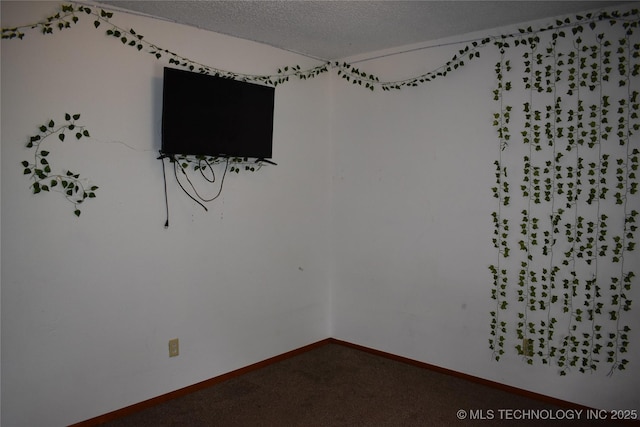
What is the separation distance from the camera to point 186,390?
10.3 ft

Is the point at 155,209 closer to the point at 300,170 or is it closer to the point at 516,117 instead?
the point at 300,170

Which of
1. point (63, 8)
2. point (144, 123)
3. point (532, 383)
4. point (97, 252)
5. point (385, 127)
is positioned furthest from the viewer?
→ point (385, 127)

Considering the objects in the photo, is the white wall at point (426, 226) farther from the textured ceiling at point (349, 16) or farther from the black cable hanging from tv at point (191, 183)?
the black cable hanging from tv at point (191, 183)

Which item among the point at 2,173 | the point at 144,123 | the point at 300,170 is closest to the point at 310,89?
the point at 300,170

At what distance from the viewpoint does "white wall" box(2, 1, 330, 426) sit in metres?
2.44

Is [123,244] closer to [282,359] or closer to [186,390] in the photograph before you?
[186,390]

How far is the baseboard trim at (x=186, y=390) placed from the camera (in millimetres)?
2744

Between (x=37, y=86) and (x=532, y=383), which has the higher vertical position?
(x=37, y=86)

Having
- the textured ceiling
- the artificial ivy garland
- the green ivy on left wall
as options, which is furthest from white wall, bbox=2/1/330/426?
the artificial ivy garland

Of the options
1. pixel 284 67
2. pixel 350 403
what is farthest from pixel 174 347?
pixel 284 67

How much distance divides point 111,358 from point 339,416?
4.54ft

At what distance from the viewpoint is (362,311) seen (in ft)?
13.0

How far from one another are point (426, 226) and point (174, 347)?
6.42ft

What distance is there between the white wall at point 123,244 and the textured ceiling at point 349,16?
0.53 feet
